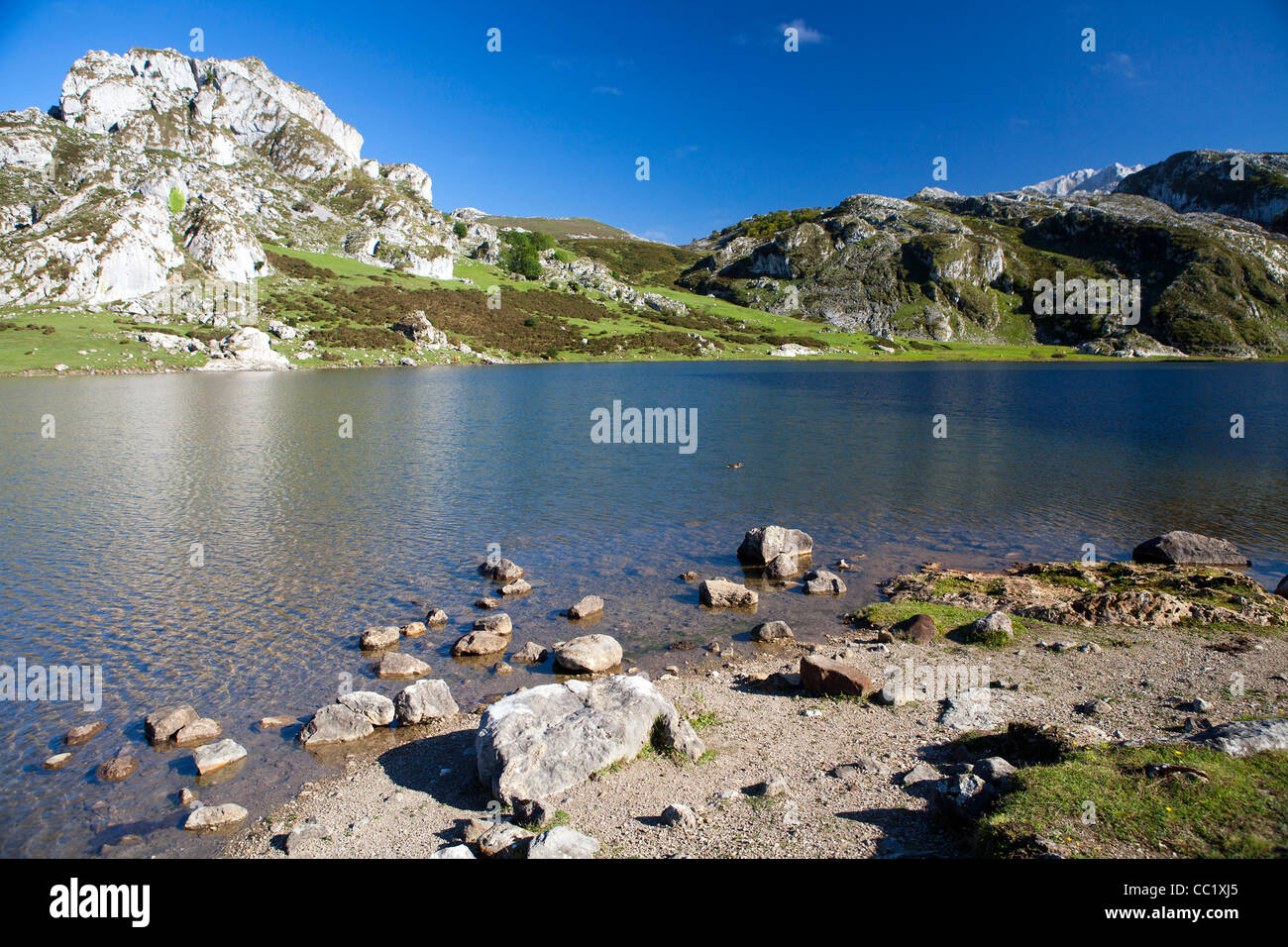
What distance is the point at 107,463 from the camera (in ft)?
128

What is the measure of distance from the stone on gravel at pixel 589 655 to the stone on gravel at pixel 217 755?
7325 millimetres

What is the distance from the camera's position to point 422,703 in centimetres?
1440

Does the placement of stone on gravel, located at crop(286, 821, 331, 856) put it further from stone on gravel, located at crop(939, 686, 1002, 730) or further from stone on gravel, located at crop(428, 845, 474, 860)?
stone on gravel, located at crop(939, 686, 1002, 730)

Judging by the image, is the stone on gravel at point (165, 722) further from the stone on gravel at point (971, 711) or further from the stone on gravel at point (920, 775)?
the stone on gravel at point (971, 711)

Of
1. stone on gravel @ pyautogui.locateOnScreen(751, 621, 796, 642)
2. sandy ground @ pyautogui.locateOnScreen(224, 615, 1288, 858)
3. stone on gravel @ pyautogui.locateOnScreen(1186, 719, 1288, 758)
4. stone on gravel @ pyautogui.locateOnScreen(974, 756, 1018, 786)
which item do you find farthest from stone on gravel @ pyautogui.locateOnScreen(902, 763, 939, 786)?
stone on gravel @ pyautogui.locateOnScreen(751, 621, 796, 642)

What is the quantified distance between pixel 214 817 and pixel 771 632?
13905 millimetres

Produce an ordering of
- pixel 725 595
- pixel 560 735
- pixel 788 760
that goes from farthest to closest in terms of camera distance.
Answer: pixel 725 595 < pixel 788 760 < pixel 560 735

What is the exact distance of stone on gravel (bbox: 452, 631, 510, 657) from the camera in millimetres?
17922

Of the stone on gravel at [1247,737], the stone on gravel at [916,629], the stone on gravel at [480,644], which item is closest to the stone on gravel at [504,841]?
the stone on gravel at [480,644]

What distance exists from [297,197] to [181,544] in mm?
205602

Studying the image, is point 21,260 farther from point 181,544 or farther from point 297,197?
point 181,544

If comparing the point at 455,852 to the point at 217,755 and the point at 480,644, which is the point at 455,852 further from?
the point at 480,644

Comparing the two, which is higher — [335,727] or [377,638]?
[377,638]

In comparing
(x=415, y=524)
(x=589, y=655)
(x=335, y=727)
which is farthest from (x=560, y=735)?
(x=415, y=524)
